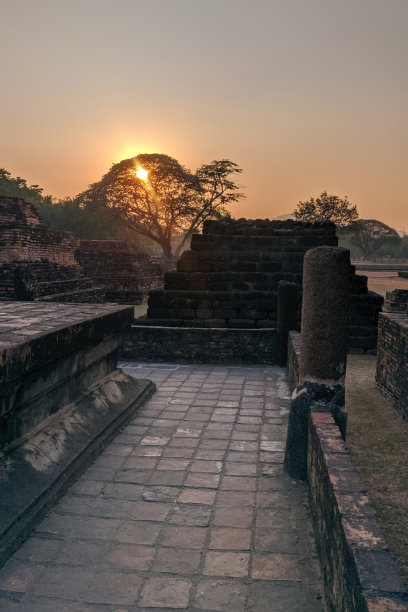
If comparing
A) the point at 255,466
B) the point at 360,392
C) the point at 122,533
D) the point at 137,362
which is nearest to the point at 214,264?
the point at 137,362

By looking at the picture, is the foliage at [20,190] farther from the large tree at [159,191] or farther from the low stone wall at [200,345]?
the low stone wall at [200,345]

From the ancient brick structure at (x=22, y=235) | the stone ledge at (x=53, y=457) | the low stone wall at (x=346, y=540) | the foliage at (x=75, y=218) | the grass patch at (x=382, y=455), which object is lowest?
the grass patch at (x=382, y=455)

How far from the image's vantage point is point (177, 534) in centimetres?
277

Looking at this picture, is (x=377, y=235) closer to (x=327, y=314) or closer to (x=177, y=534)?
(x=327, y=314)

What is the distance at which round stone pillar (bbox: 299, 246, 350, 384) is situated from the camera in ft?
11.5

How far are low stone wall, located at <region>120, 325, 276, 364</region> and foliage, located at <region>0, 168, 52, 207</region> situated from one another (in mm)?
33036

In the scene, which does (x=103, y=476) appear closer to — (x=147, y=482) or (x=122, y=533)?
(x=147, y=482)

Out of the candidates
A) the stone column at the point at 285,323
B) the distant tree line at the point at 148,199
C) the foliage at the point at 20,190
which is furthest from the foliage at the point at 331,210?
the stone column at the point at 285,323

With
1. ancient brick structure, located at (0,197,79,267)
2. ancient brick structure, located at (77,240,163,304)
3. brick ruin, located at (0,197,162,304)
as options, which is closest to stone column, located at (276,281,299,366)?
brick ruin, located at (0,197,162,304)

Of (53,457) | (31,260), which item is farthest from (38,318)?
(31,260)

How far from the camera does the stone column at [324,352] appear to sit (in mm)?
3496

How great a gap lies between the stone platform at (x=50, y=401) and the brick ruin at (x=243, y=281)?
17.1ft

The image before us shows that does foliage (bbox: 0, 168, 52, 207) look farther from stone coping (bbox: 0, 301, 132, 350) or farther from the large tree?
stone coping (bbox: 0, 301, 132, 350)

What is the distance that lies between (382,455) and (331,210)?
4140 cm
